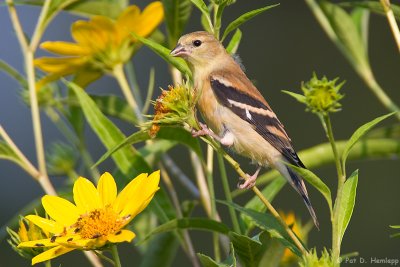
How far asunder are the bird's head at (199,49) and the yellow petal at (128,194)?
0.62 m

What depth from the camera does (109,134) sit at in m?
1.28

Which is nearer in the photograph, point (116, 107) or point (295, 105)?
point (116, 107)

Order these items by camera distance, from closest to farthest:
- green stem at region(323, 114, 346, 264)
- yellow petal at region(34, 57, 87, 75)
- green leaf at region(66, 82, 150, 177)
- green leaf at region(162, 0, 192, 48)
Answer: green stem at region(323, 114, 346, 264), green leaf at region(66, 82, 150, 177), green leaf at region(162, 0, 192, 48), yellow petal at region(34, 57, 87, 75)

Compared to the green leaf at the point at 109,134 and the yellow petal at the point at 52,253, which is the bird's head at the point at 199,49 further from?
the yellow petal at the point at 52,253

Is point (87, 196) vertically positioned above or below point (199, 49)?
below

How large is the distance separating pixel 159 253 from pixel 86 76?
38 cm

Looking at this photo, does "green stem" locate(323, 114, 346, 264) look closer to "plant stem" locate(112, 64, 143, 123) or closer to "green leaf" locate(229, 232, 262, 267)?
"green leaf" locate(229, 232, 262, 267)

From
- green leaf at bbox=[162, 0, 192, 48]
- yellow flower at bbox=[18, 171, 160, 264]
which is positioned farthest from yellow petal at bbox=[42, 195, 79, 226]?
green leaf at bbox=[162, 0, 192, 48]

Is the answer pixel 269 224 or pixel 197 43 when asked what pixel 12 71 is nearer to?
pixel 197 43

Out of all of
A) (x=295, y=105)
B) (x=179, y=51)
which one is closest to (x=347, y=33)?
(x=179, y=51)

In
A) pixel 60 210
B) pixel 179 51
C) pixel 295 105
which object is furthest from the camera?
pixel 295 105

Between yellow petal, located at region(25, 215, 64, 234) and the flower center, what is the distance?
0.07 ft

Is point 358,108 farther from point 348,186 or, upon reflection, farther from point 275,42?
point 348,186

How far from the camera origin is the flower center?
1.02 m
